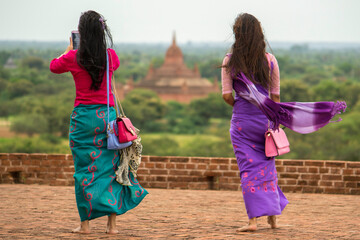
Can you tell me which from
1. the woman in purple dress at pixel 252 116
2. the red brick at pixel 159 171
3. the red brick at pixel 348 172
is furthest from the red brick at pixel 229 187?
the woman in purple dress at pixel 252 116

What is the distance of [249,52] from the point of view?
4418 millimetres

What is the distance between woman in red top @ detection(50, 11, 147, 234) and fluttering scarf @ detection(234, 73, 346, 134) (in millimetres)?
882

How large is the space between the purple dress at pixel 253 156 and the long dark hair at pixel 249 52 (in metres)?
0.08

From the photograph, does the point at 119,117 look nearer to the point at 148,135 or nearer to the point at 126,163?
the point at 126,163

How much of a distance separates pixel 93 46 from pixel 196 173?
12.3 ft

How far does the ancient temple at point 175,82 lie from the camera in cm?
11662

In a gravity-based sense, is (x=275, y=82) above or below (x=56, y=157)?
above

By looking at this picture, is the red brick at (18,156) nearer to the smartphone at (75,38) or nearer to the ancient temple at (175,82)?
the smartphone at (75,38)

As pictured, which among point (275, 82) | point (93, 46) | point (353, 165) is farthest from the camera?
point (353, 165)

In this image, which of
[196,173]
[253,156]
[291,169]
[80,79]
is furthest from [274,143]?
[196,173]

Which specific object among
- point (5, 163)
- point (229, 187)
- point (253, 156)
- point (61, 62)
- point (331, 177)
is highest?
point (61, 62)

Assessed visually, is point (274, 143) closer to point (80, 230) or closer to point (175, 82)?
point (80, 230)

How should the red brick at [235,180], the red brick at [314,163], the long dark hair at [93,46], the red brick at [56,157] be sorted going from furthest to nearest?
the red brick at [56,157], the red brick at [235,180], the red brick at [314,163], the long dark hair at [93,46]

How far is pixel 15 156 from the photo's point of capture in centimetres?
795
